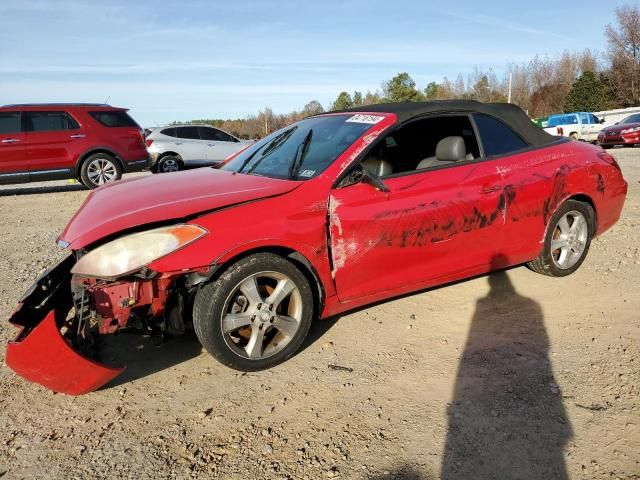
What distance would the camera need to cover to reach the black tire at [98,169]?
33.7ft

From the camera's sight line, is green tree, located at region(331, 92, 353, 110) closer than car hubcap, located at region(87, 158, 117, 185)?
No

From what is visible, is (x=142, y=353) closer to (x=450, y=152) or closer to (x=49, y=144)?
(x=450, y=152)

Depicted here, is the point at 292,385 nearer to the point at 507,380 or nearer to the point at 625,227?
the point at 507,380

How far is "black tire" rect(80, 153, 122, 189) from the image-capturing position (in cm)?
1027

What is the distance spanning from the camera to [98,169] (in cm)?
1042

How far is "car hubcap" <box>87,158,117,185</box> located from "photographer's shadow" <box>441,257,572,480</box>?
29.1 ft

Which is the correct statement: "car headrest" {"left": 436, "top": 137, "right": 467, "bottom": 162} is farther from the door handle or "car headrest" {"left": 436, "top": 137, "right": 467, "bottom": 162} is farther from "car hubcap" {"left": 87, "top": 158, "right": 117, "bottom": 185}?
"car hubcap" {"left": 87, "top": 158, "right": 117, "bottom": 185}

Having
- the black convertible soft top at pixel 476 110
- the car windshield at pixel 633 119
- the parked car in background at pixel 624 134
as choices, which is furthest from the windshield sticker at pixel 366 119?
the car windshield at pixel 633 119

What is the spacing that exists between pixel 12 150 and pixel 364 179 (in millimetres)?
9225

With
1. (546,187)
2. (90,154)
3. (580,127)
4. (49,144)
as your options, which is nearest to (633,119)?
(580,127)

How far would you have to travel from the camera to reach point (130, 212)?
2.98 metres

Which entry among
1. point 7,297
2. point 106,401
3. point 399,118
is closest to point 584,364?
point 399,118

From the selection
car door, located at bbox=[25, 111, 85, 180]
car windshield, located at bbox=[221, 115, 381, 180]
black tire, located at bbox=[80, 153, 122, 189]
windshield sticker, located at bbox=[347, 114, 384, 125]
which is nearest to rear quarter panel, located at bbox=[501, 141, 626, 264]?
windshield sticker, located at bbox=[347, 114, 384, 125]

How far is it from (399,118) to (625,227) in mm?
4146
